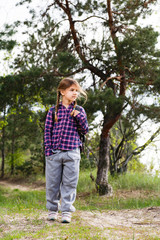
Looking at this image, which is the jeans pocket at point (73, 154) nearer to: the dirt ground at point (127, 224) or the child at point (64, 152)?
the child at point (64, 152)

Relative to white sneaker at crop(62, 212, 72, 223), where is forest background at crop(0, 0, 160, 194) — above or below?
above

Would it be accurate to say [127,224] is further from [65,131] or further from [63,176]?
[65,131]

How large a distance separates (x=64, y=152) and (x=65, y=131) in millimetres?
251

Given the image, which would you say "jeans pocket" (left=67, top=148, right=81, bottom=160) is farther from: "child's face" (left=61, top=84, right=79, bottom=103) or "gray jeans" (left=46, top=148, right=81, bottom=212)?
"child's face" (left=61, top=84, right=79, bottom=103)

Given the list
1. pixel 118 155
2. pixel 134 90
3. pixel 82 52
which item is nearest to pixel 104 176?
pixel 118 155

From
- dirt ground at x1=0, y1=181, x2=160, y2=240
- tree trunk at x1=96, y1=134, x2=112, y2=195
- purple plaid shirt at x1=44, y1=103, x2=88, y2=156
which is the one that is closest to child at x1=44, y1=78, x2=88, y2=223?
purple plaid shirt at x1=44, y1=103, x2=88, y2=156

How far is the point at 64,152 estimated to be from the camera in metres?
3.30

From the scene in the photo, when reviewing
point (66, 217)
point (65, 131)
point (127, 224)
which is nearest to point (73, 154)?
point (65, 131)

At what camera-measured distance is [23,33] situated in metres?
7.97

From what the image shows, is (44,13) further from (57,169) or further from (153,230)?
(153,230)

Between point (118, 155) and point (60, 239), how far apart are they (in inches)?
277

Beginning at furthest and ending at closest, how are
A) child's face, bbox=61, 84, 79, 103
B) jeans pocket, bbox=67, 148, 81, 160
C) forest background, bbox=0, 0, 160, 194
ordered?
forest background, bbox=0, 0, 160, 194
child's face, bbox=61, 84, 79, 103
jeans pocket, bbox=67, 148, 81, 160

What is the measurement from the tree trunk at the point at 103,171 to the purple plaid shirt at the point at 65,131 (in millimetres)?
4502

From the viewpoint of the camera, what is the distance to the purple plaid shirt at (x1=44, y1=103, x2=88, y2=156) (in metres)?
3.32
